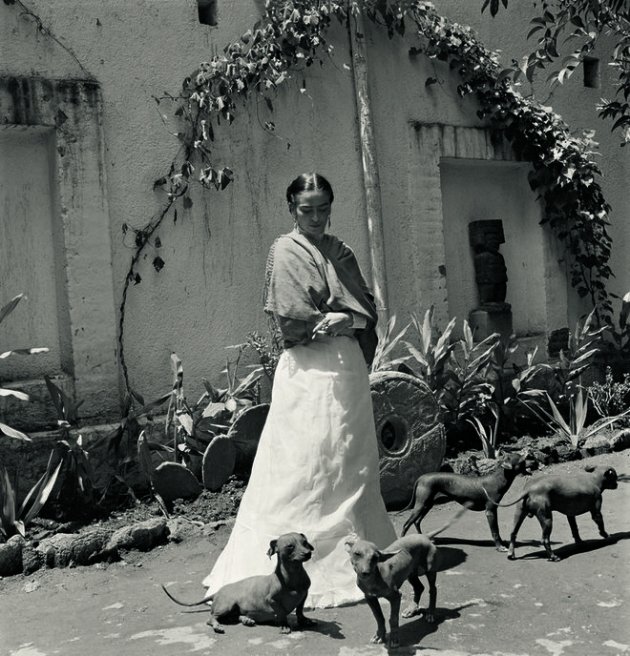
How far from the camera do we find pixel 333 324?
4.19 m

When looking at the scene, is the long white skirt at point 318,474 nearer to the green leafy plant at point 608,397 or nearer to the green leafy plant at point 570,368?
the green leafy plant at point 570,368

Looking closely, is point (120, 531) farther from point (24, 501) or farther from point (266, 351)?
point (266, 351)

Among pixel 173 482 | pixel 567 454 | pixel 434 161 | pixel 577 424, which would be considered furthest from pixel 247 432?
pixel 434 161

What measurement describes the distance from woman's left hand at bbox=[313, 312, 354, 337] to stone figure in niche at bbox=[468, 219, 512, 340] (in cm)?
432

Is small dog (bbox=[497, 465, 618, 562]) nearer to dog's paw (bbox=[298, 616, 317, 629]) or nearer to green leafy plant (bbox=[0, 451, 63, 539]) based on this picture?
dog's paw (bbox=[298, 616, 317, 629])

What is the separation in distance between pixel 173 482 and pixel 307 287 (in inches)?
88.6

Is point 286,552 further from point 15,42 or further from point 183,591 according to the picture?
point 15,42

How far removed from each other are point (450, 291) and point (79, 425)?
12.6 feet

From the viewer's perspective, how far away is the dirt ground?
3516 millimetres

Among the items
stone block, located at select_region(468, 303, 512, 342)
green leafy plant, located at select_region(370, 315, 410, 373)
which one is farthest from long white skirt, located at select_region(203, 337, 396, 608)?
stone block, located at select_region(468, 303, 512, 342)

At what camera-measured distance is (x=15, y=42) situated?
19.5 ft

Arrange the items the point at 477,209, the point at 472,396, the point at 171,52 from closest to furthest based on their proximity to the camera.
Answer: the point at 171,52 < the point at 472,396 < the point at 477,209

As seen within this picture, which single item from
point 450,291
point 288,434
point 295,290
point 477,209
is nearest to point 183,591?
point 288,434

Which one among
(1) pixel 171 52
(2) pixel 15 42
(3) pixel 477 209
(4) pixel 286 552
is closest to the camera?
(4) pixel 286 552
